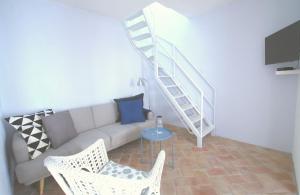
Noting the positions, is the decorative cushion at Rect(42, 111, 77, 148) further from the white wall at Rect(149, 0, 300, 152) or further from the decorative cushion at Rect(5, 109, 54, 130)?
the white wall at Rect(149, 0, 300, 152)

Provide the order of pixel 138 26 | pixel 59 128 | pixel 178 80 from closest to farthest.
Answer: pixel 59 128 → pixel 138 26 → pixel 178 80

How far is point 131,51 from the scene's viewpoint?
389cm

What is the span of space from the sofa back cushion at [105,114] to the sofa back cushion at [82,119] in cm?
9

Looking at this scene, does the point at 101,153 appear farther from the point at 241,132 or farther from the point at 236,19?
the point at 236,19

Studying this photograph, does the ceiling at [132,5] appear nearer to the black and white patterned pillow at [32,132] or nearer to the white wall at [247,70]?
the white wall at [247,70]

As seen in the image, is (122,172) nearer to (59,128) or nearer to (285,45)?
(59,128)

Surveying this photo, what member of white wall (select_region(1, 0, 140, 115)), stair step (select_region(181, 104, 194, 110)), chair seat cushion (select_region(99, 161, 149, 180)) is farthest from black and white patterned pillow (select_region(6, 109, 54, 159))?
stair step (select_region(181, 104, 194, 110))

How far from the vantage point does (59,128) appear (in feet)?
7.26

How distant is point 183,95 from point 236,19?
5.43ft

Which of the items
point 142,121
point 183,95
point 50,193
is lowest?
point 50,193

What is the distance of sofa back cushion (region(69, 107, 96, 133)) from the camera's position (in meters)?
2.69

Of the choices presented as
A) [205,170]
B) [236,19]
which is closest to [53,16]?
[236,19]

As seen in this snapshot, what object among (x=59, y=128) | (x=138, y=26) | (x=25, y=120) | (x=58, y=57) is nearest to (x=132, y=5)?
(x=138, y=26)

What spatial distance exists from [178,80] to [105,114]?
6.21 feet
